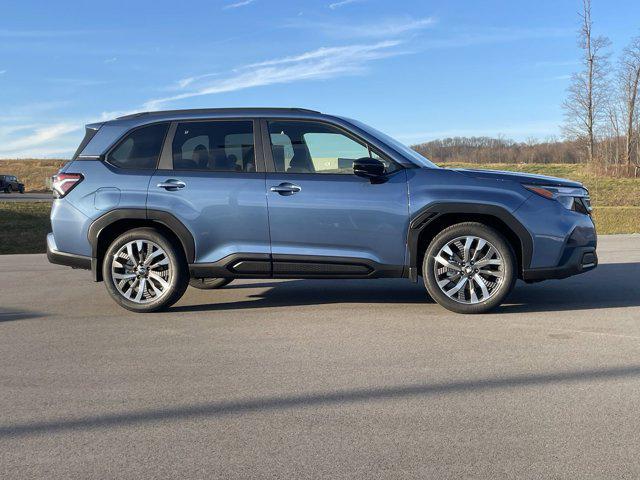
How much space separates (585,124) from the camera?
42844 millimetres

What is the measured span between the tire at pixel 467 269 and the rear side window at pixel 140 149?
9.44 feet

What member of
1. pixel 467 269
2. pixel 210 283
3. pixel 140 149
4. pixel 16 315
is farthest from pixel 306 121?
pixel 16 315

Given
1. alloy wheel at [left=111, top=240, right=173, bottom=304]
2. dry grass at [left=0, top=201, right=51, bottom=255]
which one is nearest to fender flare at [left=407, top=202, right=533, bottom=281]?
alloy wheel at [left=111, top=240, right=173, bottom=304]

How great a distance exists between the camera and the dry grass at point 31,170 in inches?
2400

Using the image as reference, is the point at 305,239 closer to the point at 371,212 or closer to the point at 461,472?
the point at 371,212

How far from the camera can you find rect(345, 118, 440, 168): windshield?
6563mm

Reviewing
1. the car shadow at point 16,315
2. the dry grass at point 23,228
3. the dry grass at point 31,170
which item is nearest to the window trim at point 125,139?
the car shadow at point 16,315

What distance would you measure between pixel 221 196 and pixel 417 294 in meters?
2.56

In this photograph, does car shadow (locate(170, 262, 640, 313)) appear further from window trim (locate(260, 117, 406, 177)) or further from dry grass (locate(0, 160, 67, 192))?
dry grass (locate(0, 160, 67, 192))

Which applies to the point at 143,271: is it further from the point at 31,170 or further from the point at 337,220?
the point at 31,170

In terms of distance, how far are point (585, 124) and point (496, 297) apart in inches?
1591

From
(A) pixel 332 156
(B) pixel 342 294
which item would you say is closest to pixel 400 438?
(A) pixel 332 156

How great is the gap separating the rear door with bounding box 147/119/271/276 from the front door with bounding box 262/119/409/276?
0.16 m

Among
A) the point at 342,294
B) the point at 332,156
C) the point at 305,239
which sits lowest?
the point at 342,294
